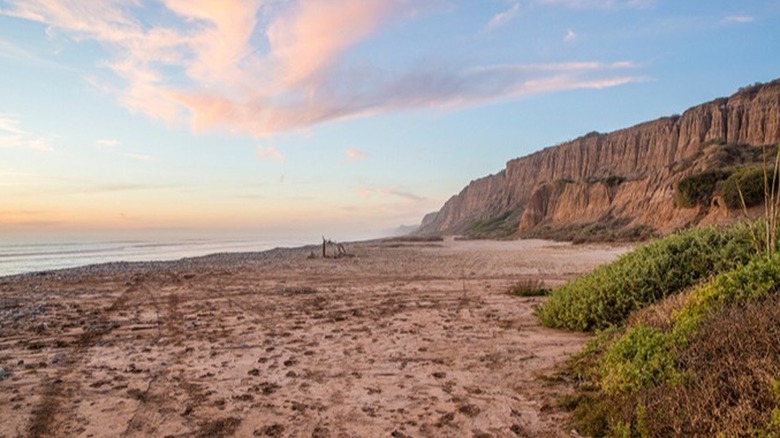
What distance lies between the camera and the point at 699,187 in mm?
34500

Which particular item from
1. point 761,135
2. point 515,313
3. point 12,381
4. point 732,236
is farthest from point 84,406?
point 761,135

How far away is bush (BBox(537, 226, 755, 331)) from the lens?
263 inches

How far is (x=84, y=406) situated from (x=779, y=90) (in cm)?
7414

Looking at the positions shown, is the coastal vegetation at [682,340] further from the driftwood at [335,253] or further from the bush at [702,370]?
the driftwood at [335,253]

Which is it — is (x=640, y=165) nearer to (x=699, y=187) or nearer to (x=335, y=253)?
(x=699, y=187)

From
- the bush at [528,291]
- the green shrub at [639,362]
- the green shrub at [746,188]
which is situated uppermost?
the green shrub at [746,188]

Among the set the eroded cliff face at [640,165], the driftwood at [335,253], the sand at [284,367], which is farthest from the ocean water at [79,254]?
the eroded cliff face at [640,165]

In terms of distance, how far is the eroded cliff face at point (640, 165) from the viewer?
44.7 metres

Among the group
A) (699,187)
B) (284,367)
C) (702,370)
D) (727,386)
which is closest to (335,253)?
(699,187)

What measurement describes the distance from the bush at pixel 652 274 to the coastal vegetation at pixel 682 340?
0.02m

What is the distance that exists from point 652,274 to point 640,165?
75.8m

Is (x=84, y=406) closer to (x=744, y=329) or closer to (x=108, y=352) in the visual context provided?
(x=108, y=352)

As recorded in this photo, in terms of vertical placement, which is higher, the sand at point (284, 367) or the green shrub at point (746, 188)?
the green shrub at point (746, 188)

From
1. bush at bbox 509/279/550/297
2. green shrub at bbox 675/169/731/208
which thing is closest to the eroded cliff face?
green shrub at bbox 675/169/731/208
